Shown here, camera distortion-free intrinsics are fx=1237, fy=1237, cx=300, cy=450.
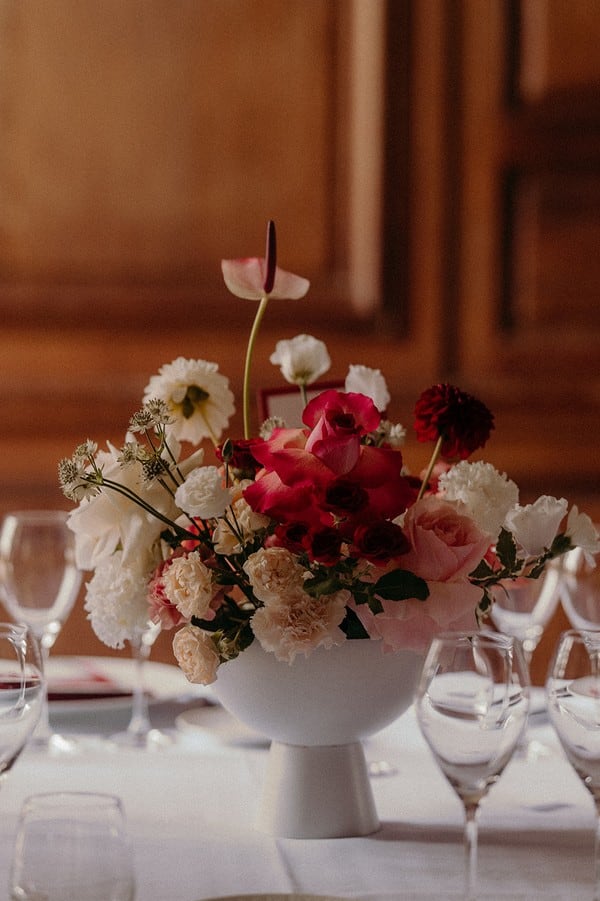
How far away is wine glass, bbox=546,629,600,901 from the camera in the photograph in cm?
76

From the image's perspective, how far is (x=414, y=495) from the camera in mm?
838

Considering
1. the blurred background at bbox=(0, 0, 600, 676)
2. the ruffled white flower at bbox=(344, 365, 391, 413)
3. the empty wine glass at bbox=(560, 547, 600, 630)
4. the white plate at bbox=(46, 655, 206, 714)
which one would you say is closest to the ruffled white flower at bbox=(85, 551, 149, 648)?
the ruffled white flower at bbox=(344, 365, 391, 413)

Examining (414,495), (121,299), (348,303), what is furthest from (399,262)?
(414,495)

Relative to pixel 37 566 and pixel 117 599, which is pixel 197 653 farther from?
pixel 37 566

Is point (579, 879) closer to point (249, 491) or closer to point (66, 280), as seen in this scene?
point (249, 491)

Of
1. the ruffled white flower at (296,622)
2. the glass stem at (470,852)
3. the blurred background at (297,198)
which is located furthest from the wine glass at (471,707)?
the blurred background at (297,198)

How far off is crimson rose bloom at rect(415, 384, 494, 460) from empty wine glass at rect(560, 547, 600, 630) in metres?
0.43

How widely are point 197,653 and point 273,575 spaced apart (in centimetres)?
7

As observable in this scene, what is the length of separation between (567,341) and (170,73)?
92 centimetres

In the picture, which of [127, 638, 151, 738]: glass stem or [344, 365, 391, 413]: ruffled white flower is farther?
[127, 638, 151, 738]: glass stem

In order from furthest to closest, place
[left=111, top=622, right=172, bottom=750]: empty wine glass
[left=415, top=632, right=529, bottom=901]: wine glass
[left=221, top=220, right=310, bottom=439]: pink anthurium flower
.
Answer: [left=111, top=622, right=172, bottom=750]: empty wine glass < [left=221, top=220, right=310, bottom=439]: pink anthurium flower < [left=415, top=632, right=529, bottom=901]: wine glass

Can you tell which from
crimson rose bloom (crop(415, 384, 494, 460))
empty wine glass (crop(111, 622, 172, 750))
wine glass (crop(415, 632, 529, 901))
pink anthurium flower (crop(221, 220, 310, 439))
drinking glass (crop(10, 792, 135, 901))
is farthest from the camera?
empty wine glass (crop(111, 622, 172, 750))

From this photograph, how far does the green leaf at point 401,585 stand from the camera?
2.63ft

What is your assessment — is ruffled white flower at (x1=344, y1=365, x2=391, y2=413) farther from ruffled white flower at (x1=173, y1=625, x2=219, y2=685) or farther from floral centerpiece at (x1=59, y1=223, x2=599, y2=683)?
ruffled white flower at (x1=173, y1=625, x2=219, y2=685)
